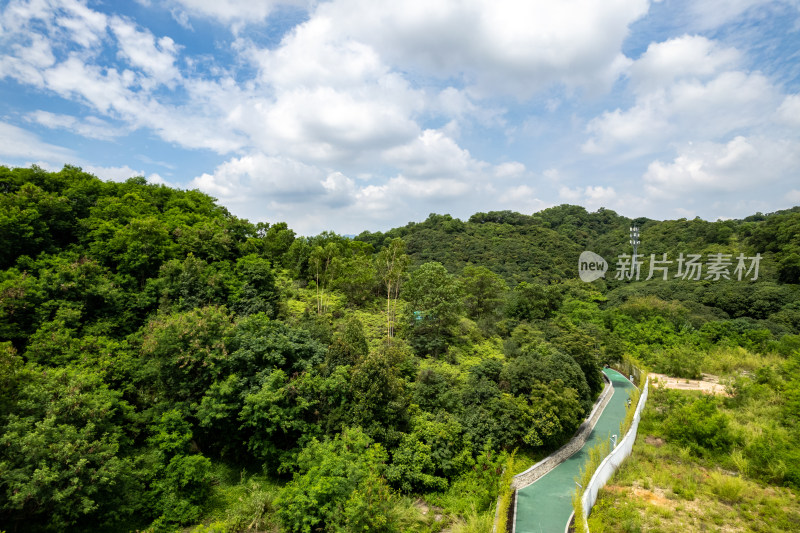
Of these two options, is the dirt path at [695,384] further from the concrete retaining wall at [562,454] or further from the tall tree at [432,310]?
the tall tree at [432,310]

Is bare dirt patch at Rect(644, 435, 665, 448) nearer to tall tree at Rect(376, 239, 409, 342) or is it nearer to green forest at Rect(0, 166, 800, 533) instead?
green forest at Rect(0, 166, 800, 533)

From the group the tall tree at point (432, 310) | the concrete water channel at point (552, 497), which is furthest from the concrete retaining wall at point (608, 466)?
the tall tree at point (432, 310)

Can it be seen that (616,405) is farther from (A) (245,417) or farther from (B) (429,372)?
(A) (245,417)

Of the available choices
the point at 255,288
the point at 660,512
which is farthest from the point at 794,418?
the point at 255,288

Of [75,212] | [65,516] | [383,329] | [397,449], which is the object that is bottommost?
[65,516]

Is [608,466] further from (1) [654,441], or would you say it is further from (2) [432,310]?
(2) [432,310]

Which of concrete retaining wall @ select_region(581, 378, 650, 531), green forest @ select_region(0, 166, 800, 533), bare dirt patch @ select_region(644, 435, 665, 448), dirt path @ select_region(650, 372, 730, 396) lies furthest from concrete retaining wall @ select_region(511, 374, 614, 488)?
dirt path @ select_region(650, 372, 730, 396)
